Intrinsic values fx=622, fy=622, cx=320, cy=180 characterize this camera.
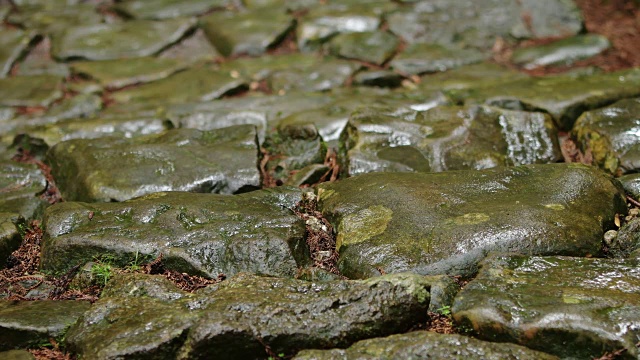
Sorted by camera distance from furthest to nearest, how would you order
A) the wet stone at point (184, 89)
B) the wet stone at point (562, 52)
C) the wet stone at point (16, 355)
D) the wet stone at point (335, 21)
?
the wet stone at point (335, 21)
the wet stone at point (562, 52)
the wet stone at point (184, 89)
the wet stone at point (16, 355)

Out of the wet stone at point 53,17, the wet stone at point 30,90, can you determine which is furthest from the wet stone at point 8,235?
the wet stone at point 53,17

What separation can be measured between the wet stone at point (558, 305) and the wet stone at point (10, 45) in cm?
563

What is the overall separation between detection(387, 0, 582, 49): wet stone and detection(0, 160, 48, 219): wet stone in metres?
4.09

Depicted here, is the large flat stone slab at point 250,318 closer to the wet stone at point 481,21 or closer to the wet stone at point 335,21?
the wet stone at point 335,21

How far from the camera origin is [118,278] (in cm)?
308

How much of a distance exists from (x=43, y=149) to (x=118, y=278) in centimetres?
228

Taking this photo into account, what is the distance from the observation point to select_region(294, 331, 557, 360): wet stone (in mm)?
2447

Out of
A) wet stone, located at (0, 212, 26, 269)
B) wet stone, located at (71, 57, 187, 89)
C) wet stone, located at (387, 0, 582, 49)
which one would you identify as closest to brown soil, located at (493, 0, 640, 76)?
wet stone, located at (387, 0, 582, 49)

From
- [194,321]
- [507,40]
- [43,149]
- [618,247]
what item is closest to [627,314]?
[618,247]

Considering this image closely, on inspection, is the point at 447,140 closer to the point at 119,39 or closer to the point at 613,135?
the point at 613,135

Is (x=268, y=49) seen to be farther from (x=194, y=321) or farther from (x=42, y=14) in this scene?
(x=194, y=321)

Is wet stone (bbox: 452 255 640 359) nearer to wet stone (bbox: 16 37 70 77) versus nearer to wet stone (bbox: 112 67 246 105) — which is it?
wet stone (bbox: 112 67 246 105)

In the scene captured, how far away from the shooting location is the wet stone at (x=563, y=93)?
4.82m

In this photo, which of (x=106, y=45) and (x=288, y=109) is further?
(x=106, y=45)
